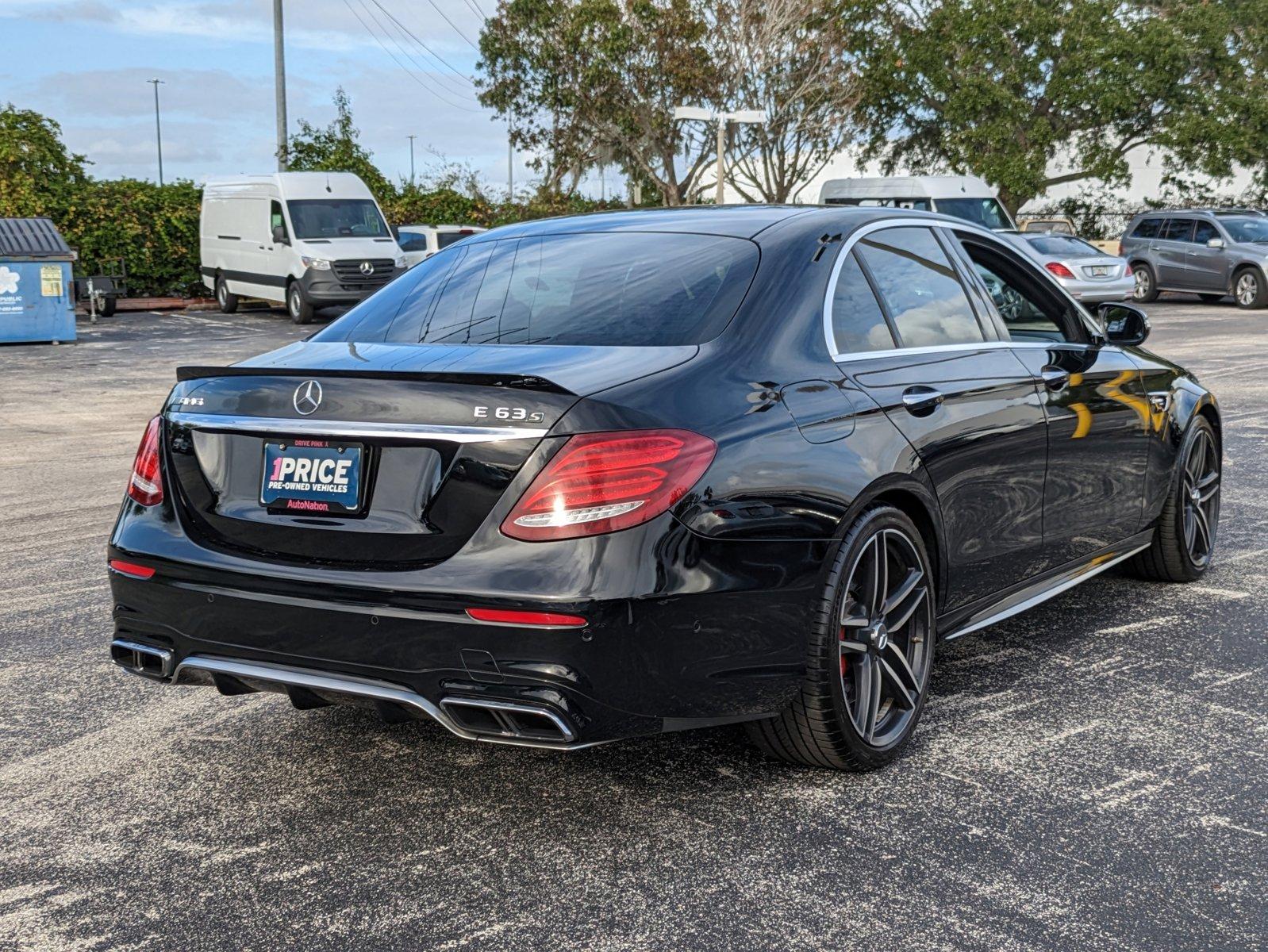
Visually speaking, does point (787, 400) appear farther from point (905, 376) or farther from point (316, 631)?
point (316, 631)

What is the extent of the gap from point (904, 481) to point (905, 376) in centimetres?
39

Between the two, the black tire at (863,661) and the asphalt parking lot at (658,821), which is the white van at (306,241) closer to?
the asphalt parking lot at (658,821)

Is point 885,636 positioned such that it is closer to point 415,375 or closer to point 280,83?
point 415,375

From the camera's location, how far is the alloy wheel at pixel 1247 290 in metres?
27.8

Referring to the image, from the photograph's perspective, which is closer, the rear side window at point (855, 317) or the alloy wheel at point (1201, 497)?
the rear side window at point (855, 317)

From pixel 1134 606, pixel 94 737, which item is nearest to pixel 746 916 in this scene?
pixel 94 737

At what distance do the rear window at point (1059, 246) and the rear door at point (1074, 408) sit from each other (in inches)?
759

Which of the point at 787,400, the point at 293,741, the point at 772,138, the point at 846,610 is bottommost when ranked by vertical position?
the point at 293,741

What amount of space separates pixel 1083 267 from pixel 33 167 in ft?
67.1

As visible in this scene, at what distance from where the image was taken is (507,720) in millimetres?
3342

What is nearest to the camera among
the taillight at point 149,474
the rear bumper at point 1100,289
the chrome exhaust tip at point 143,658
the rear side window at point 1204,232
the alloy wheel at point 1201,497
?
the chrome exhaust tip at point 143,658

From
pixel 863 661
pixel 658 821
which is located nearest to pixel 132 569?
pixel 658 821

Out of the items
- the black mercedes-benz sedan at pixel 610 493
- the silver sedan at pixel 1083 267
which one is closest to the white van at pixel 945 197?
the silver sedan at pixel 1083 267

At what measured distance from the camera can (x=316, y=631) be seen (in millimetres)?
3473
